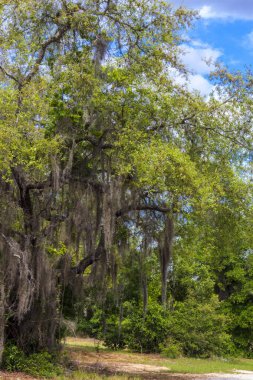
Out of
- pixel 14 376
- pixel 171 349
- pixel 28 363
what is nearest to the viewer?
pixel 14 376

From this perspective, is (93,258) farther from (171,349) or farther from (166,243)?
(171,349)

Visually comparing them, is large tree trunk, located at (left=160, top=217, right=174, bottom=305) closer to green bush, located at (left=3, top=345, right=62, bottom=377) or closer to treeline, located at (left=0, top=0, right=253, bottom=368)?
treeline, located at (left=0, top=0, right=253, bottom=368)

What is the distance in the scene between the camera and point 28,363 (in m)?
12.4

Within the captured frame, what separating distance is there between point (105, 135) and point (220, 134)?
2982 mm

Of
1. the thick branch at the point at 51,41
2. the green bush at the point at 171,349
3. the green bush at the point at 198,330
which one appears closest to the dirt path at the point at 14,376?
the thick branch at the point at 51,41

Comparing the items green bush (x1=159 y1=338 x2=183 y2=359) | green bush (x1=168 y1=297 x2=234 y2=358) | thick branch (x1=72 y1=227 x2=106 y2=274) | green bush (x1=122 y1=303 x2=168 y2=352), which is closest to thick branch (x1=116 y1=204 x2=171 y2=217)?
thick branch (x1=72 y1=227 x2=106 y2=274)

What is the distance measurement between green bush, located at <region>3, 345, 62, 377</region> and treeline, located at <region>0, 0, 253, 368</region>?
0.40 meters

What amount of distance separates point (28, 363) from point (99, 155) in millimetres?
5105

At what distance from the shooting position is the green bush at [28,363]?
39.8 ft

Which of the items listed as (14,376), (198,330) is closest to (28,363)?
(14,376)

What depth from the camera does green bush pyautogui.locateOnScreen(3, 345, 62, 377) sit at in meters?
12.1

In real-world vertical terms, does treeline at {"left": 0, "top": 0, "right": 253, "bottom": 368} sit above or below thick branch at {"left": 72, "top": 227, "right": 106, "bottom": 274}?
above

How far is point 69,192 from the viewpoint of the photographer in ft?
45.1

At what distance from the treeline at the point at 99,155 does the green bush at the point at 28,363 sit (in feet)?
1.32
